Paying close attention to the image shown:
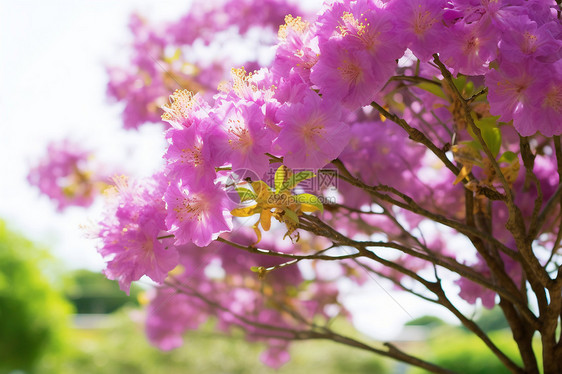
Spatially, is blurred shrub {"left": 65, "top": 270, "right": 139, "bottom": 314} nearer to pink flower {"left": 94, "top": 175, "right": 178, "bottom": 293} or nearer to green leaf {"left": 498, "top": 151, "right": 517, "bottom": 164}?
pink flower {"left": 94, "top": 175, "right": 178, "bottom": 293}

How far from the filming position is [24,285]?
30.5 ft

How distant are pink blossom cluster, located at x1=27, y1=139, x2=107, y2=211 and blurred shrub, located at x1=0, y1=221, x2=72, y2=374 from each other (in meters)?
7.42

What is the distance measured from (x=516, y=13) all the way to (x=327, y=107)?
27 cm

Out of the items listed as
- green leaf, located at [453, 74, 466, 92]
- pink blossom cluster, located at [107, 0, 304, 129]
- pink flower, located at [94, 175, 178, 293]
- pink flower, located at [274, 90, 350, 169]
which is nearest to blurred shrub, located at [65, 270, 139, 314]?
pink blossom cluster, located at [107, 0, 304, 129]

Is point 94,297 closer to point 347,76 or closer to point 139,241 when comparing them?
point 139,241

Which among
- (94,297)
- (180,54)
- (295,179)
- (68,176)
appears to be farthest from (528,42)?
(94,297)

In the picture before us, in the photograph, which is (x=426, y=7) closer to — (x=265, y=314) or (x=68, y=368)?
(x=265, y=314)

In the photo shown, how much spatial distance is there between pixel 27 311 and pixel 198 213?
31.6 ft

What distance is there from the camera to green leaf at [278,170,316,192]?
712mm

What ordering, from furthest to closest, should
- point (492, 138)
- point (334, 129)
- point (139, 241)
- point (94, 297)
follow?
point (94, 297), point (492, 138), point (139, 241), point (334, 129)

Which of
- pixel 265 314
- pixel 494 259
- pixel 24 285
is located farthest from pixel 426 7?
pixel 24 285

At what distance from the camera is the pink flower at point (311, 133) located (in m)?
0.64

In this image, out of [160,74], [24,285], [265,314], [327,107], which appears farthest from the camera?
[24,285]

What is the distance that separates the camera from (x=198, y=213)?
2.28 feet
